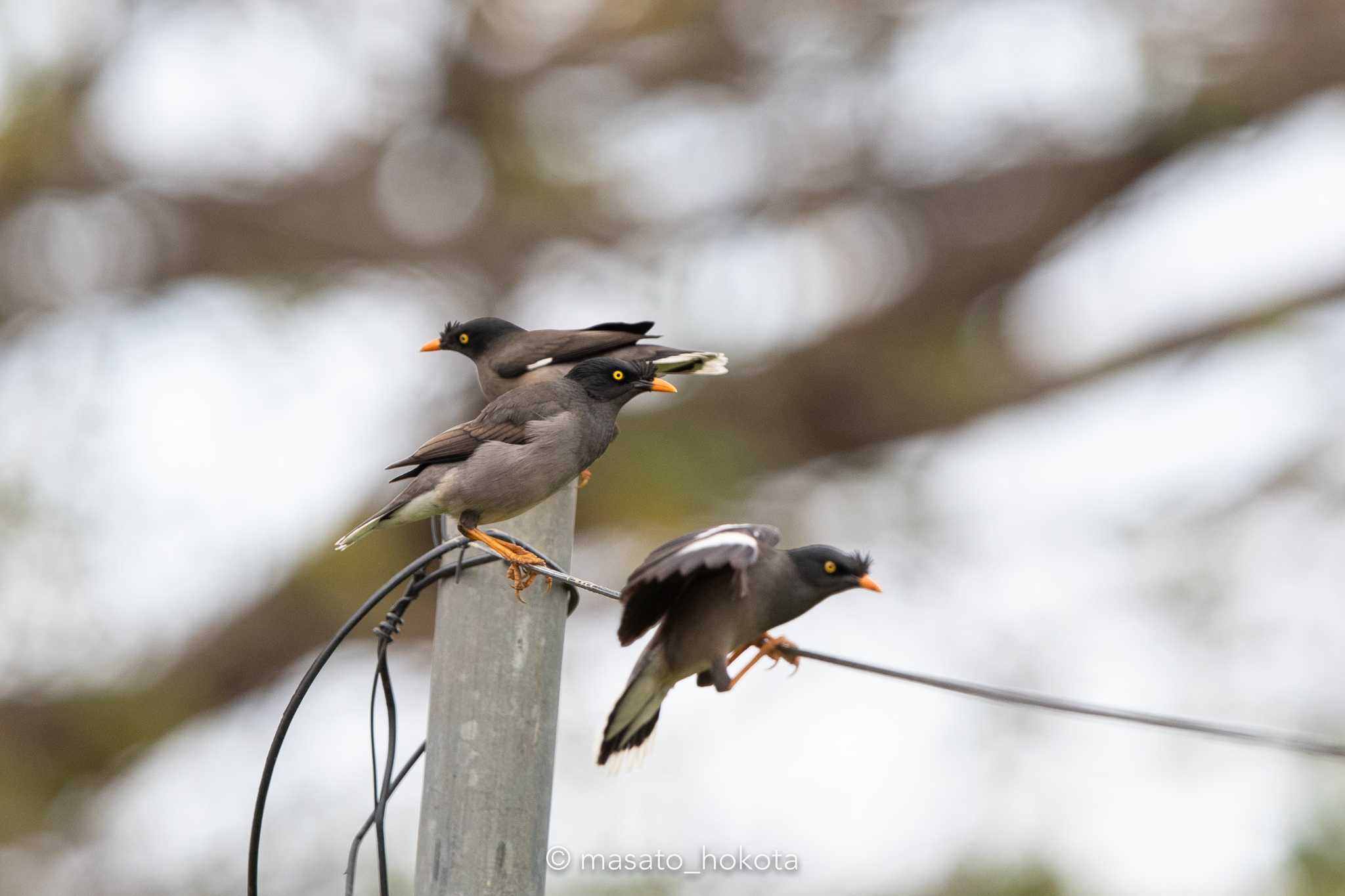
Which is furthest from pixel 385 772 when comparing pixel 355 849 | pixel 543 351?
pixel 543 351

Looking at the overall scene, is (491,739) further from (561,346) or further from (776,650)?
(561,346)

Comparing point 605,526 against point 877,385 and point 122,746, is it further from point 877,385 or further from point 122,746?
point 122,746

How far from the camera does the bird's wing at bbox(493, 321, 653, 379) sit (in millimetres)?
5410

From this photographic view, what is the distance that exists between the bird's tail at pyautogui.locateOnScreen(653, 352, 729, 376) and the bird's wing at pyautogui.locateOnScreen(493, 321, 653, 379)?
0.45 feet

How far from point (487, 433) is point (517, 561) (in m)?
0.76

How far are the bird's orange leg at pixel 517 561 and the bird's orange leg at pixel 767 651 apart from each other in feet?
1.62

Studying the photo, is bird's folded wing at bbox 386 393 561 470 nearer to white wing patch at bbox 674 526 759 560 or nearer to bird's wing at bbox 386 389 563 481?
bird's wing at bbox 386 389 563 481

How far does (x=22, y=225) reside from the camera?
9.31 m

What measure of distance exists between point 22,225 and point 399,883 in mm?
4434

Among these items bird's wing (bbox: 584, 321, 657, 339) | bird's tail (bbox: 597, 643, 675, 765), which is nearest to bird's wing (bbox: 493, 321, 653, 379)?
bird's wing (bbox: 584, 321, 657, 339)

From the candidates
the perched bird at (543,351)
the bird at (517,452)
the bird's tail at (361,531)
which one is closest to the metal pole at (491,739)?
the bird at (517,452)

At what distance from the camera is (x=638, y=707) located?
4.02m

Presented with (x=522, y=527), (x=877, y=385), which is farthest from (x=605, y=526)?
(x=522, y=527)

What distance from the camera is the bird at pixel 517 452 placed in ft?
13.5
